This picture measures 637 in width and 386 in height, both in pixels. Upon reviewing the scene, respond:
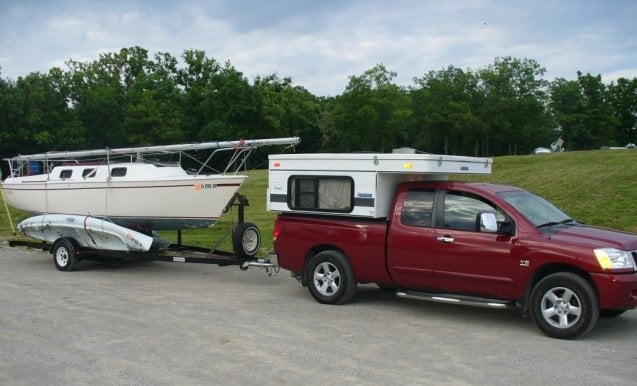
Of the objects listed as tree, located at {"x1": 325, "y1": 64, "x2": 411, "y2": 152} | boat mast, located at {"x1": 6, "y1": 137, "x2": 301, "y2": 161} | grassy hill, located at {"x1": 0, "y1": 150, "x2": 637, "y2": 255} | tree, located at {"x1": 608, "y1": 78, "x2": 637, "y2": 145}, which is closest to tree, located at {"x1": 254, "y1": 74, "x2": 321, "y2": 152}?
tree, located at {"x1": 325, "y1": 64, "x2": 411, "y2": 152}

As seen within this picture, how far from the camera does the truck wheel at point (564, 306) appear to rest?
7.17 meters

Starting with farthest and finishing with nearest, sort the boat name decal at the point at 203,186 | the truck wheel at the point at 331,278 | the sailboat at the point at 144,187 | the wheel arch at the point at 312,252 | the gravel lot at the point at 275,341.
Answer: the sailboat at the point at 144,187 → the boat name decal at the point at 203,186 → the wheel arch at the point at 312,252 → the truck wheel at the point at 331,278 → the gravel lot at the point at 275,341

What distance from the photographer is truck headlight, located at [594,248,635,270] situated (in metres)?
7.12

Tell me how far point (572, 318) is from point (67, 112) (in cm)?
6655

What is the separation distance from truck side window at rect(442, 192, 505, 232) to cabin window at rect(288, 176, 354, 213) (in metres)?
1.43

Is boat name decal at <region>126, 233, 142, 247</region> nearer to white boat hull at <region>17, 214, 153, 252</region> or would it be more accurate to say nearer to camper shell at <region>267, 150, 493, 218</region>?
white boat hull at <region>17, 214, 153, 252</region>

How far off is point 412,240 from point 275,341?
7.97ft

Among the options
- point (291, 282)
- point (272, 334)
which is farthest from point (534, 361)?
point (291, 282)

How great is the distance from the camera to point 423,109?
74.3 meters

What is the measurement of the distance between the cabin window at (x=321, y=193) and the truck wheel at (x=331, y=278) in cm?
70

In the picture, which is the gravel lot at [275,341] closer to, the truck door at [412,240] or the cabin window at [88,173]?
the truck door at [412,240]

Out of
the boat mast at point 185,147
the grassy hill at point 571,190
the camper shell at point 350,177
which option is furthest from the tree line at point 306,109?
the camper shell at point 350,177

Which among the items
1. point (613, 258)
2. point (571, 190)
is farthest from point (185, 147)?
point (571, 190)

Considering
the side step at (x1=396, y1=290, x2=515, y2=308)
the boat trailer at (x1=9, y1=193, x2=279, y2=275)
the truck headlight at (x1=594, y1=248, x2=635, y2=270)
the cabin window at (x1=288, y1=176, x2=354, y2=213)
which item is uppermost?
the cabin window at (x1=288, y1=176, x2=354, y2=213)
